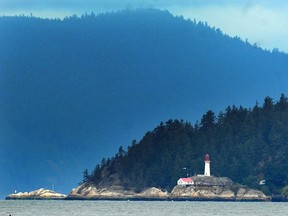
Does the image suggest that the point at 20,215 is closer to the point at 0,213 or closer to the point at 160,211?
the point at 0,213

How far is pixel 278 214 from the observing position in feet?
623

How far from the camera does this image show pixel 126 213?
634ft

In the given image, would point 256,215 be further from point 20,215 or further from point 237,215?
point 20,215

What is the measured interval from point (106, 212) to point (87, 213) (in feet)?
13.9

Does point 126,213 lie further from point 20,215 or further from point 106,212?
point 20,215

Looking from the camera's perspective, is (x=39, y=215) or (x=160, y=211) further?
(x=160, y=211)

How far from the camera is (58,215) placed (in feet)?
605

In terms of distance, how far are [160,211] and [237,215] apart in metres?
15.2

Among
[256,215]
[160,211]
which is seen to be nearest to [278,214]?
[256,215]

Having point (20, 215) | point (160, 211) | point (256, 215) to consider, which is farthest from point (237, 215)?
point (20, 215)

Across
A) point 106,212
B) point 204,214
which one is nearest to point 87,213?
point 106,212

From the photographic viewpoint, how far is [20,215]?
613 ft

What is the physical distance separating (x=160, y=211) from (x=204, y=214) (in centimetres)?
976

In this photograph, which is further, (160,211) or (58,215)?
(160,211)
